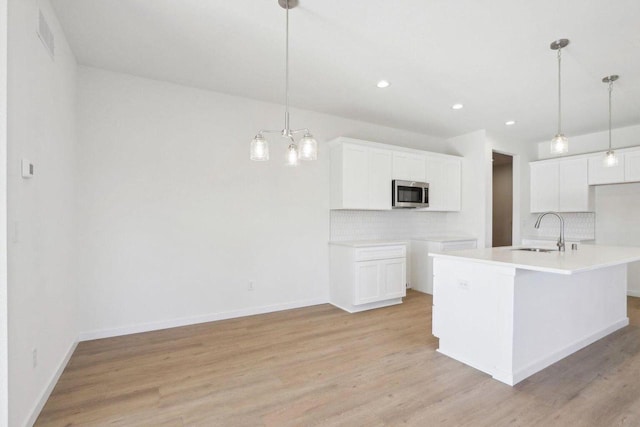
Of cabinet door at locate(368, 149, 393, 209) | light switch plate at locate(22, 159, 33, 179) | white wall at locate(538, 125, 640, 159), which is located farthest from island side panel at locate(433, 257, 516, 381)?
white wall at locate(538, 125, 640, 159)

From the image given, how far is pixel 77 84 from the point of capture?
3066 millimetres

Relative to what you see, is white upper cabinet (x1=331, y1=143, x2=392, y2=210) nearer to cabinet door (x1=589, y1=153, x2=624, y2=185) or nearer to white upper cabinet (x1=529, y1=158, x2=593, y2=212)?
white upper cabinet (x1=529, y1=158, x2=593, y2=212)

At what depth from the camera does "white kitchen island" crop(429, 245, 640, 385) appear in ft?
7.63

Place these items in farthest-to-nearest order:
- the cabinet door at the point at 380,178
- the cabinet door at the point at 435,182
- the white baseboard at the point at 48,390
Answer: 1. the cabinet door at the point at 435,182
2. the cabinet door at the point at 380,178
3. the white baseboard at the point at 48,390

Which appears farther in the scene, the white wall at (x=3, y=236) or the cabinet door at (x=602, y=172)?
the cabinet door at (x=602, y=172)

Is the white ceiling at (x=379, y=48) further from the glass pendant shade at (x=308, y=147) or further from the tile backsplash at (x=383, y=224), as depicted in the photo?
the tile backsplash at (x=383, y=224)

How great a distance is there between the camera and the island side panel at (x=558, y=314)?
238 centimetres

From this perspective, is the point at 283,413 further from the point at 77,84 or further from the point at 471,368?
the point at 77,84

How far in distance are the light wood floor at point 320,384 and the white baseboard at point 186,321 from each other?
0.11 m

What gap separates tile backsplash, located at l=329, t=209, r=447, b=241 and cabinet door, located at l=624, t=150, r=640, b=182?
2666 millimetres

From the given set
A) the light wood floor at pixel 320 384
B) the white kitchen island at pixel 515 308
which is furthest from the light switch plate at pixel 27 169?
the white kitchen island at pixel 515 308

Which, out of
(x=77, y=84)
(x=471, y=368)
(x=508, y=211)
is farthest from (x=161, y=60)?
(x=508, y=211)

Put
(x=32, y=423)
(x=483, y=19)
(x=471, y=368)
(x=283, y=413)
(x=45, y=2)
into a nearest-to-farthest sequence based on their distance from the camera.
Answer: (x=32, y=423) < (x=283, y=413) < (x=45, y=2) < (x=483, y=19) < (x=471, y=368)

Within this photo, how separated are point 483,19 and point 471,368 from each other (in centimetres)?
273
